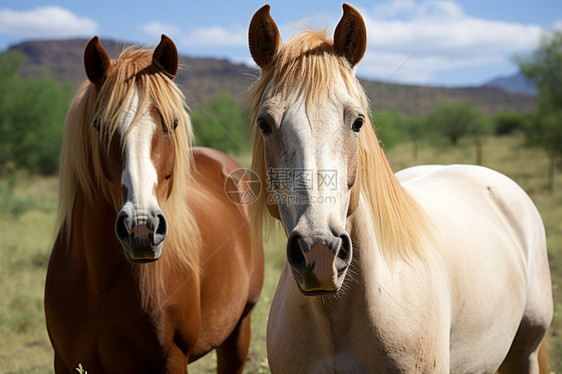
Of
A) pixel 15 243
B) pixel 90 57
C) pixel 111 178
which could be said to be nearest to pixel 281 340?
pixel 111 178

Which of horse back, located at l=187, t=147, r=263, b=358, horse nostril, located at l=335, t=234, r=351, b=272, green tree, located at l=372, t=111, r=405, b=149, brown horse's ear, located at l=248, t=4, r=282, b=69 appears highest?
green tree, located at l=372, t=111, r=405, b=149

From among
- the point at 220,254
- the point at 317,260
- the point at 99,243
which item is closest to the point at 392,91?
the point at 220,254

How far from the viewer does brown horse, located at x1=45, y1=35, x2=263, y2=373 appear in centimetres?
225

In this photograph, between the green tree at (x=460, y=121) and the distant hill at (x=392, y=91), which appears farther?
the distant hill at (x=392, y=91)

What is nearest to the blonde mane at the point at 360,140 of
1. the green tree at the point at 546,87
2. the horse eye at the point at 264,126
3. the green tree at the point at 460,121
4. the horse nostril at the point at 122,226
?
the horse eye at the point at 264,126

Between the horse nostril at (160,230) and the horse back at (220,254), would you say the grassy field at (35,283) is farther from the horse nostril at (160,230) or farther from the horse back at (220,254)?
the horse nostril at (160,230)

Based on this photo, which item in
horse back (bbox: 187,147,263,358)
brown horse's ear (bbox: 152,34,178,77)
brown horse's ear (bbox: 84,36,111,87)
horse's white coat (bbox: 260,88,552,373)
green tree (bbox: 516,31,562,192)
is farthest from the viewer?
green tree (bbox: 516,31,562,192)

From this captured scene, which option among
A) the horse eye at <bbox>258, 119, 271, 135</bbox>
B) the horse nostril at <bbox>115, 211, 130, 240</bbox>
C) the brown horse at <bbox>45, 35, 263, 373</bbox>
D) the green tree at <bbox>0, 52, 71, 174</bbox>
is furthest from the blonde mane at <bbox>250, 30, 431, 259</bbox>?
the green tree at <bbox>0, 52, 71, 174</bbox>

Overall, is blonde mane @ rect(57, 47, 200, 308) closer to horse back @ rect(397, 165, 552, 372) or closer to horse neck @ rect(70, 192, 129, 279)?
horse neck @ rect(70, 192, 129, 279)

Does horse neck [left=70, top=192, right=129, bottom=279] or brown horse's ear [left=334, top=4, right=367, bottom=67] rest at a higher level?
brown horse's ear [left=334, top=4, right=367, bottom=67]

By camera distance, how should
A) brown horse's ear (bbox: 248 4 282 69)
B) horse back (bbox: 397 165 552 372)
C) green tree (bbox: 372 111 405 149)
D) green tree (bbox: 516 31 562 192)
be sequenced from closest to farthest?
brown horse's ear (bbox: 248 4 282 69) → horse back (bbox: 397 165 552 372) → green tree (bbox: 516 31 562 192) → green tree (bbox: 372 111 405 149)

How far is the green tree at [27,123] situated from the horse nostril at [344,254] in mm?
20122

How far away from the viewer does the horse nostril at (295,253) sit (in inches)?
53.0

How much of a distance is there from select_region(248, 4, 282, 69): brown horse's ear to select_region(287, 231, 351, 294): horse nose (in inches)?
30.3
